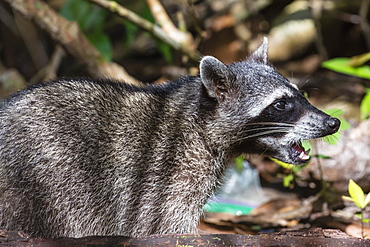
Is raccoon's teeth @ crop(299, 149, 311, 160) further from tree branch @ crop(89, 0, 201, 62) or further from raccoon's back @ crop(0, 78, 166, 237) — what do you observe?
tree branch @ crop(89, 0, 201, 62)

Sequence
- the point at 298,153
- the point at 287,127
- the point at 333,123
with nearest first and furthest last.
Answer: the point at 333,123 < the point at 287,127 < the point at 298,153

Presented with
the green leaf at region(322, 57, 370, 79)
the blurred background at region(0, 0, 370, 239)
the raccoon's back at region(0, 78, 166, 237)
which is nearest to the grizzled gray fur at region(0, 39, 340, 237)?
the raccoon's back at region(0, 78, 166, 237)

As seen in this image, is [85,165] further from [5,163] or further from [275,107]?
[275,107]

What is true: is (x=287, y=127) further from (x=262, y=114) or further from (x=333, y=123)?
(x=333, y=123)

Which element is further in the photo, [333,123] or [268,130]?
[268,130]

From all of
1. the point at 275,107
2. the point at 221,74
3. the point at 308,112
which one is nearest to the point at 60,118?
the point at 221,74

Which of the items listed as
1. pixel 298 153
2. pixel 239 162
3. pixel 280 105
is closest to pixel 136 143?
pixel 280 105

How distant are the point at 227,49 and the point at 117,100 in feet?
18.7

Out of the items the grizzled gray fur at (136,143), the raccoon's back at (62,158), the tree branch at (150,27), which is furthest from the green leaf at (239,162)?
the tree branch at (150,27)

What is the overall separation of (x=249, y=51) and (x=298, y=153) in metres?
4.20

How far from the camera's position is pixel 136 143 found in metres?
5.09

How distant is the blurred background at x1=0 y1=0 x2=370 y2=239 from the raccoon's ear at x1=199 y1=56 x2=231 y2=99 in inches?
49.6

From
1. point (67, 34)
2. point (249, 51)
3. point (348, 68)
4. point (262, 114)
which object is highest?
point (249, 51)

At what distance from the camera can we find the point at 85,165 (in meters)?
4.77
